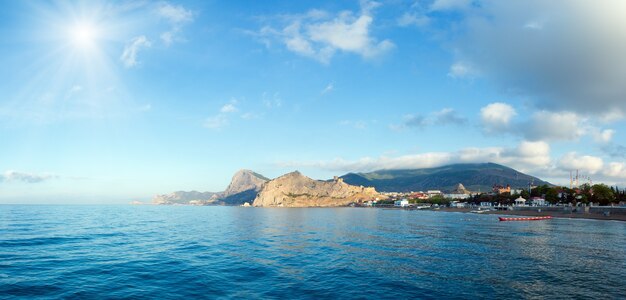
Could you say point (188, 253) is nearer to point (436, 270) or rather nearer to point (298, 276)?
point (298, 276)

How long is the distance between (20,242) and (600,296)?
259ft

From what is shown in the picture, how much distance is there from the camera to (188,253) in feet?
173

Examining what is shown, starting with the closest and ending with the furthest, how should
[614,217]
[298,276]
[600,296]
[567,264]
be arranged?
1. [600,296]
2. [298,276]
3. [567,264]
4. [614,217]

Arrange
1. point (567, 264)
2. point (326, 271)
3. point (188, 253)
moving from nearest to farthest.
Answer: point (326, 271)
point (567, 264)
point (188, 253)

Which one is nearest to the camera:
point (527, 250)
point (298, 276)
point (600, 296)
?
point (600, 296)

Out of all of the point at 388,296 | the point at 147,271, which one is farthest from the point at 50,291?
the point at 388,296

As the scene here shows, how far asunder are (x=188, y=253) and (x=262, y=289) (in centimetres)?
2501

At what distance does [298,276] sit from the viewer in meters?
37.6

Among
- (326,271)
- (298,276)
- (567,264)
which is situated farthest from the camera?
(567,264)

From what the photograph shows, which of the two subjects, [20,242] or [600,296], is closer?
[600,296]

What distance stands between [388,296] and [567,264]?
96.4ft

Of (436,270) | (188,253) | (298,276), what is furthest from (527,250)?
(188,253)

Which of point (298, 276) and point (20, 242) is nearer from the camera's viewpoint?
point (298, 276)

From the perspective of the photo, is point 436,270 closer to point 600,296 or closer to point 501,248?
point 600,296
